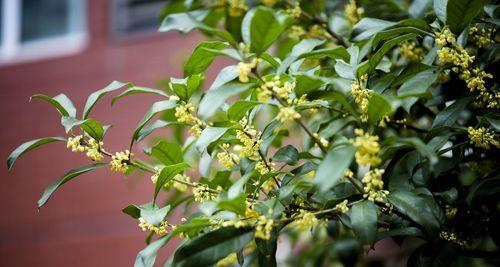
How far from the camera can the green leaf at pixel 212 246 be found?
1.00 metres

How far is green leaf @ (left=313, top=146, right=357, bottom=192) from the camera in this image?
0.81 metres

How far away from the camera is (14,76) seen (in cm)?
491

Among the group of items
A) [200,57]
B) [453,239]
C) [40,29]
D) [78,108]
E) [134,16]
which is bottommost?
[78,108]

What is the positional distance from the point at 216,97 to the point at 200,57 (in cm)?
24

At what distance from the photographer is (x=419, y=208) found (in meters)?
1.03

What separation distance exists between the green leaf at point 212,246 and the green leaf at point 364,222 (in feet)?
0.65

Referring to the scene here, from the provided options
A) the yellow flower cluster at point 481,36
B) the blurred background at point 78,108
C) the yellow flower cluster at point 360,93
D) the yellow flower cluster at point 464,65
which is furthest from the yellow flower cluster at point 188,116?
the blurred background at point 78,108

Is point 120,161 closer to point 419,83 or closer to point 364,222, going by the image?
point 364,222

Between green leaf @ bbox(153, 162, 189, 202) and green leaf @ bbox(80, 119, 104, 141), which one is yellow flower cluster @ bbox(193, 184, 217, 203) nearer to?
green leaf @ bbox(153, 162, 189, 202)

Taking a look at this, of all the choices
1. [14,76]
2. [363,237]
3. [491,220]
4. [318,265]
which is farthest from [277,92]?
[14,76]

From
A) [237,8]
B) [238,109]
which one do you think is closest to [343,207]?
[238,109]

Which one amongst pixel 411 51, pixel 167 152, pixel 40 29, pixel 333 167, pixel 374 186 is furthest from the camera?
pixel 40 29

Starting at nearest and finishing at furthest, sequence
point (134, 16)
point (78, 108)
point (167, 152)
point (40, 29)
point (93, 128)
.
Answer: point (93, 128), point (167, 152), point (78, 108), point (134, 16), point (40, 29)

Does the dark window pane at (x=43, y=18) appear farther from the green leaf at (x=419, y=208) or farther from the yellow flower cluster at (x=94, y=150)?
the green leaf at (x=419, y=208)
